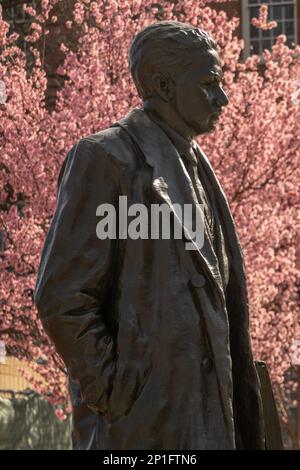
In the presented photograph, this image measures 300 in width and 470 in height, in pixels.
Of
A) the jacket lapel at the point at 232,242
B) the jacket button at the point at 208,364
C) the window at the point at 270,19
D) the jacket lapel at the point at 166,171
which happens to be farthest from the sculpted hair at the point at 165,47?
the window at the point at 270,19

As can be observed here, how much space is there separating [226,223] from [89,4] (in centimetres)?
1580

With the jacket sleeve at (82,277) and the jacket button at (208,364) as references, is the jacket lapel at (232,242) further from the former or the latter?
the jacket sleeve at (82,277)

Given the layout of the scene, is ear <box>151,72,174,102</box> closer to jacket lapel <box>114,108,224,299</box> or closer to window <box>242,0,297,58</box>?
jacket lapel <box>114,108,224,299</box>

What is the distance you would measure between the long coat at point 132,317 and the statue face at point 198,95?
211 mm

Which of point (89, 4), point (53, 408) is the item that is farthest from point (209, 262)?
point (53, 408)

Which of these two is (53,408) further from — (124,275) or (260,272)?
(124,275)

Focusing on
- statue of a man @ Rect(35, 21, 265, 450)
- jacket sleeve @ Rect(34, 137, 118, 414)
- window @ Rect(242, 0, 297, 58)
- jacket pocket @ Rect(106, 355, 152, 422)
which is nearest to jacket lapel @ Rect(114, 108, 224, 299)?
statue of a man @ Rect(35, 21, 265, 450)

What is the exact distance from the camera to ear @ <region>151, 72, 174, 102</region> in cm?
505

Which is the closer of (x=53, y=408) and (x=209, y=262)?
(x=209, y=262)

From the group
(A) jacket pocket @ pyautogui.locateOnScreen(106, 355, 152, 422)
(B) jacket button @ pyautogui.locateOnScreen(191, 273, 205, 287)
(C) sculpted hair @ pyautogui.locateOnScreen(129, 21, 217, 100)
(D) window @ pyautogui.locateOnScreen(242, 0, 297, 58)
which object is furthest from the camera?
(D) window @ pyautogui.locateOnScreen(242, 0, 297, 58)

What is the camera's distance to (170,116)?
5074 mm

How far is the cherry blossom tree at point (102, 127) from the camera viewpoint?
58.6 feet

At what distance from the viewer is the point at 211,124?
16.7ft

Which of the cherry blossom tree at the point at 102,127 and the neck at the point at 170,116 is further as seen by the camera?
the cherry blossom tree at the point at 102,127
